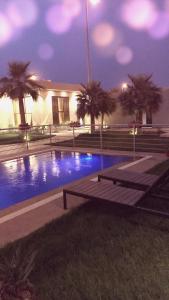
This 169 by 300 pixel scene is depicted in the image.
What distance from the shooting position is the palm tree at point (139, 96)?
20250 millimetres

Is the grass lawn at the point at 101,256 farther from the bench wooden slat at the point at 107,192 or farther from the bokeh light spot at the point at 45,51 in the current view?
the bokeh light spot at the point at 45,51

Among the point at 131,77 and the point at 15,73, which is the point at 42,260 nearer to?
the point at 131,77

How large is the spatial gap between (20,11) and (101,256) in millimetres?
69663

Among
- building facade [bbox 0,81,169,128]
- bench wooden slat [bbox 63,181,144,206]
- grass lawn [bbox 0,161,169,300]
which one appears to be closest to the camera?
grass lawn [bbox 0,161,169,300]

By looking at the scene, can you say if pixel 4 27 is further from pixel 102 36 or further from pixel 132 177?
pixel 132 177

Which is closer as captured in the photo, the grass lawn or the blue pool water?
the grass lawn

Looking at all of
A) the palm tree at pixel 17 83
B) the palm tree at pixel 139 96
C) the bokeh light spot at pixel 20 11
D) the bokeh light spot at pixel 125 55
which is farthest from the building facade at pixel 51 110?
the bokeh light spot at pixel 125 55

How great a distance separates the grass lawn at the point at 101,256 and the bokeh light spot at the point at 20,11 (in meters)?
61.6

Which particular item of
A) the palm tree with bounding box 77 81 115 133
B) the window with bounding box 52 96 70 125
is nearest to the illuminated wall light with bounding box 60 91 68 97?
the window with bounding box 52 96 70 125

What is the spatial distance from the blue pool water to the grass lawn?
3.32m

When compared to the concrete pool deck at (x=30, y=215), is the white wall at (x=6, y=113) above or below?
above

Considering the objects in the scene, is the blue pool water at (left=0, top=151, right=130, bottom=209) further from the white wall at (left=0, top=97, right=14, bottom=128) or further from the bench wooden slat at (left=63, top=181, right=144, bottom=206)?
the white wall at (left=0, top=97, right=14, bottom=128)

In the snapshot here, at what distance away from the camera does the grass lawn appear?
10.8 feet

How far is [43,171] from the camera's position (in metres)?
10.7
